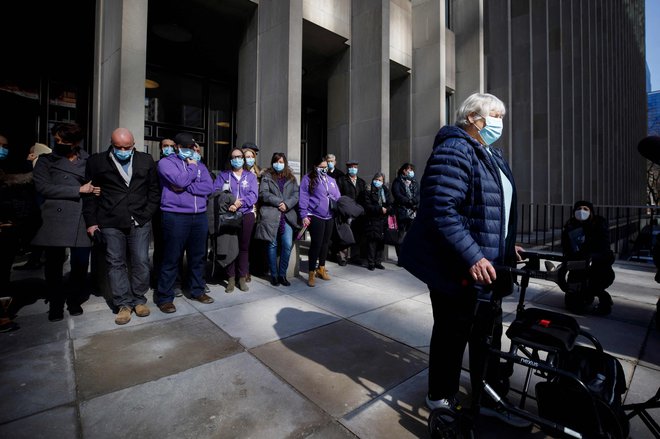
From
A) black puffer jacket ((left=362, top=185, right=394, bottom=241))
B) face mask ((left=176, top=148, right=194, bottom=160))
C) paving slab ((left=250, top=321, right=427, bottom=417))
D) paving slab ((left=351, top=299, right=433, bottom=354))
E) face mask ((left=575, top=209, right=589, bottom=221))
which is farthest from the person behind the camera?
black puffer jacket ((left=362, top=185, right=394, bottom=241))

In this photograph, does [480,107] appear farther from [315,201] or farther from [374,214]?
[374,214]

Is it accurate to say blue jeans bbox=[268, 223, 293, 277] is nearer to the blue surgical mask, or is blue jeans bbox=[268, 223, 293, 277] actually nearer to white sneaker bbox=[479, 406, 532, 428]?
the blue surgical mask

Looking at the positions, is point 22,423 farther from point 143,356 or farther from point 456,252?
point 456,252

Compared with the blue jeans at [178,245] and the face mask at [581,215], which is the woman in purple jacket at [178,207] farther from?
the face mask at [581,215]

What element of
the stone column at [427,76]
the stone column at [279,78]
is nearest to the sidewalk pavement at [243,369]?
the stone column at [279,78]

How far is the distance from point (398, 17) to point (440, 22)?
1304 mm

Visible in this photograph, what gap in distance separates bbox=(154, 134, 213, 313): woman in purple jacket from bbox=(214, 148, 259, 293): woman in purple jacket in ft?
1.94

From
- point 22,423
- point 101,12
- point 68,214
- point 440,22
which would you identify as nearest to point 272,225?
point 68,214

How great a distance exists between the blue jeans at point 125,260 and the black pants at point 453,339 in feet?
11.5

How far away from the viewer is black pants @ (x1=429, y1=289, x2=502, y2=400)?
2059 millimetres

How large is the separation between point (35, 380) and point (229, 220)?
275 centimetres

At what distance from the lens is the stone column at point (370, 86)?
343 inches

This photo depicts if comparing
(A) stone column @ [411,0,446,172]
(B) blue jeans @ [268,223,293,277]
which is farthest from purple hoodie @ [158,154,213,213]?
(A) stone column @ [411,0,446,172]

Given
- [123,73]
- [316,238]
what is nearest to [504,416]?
[316,238]
